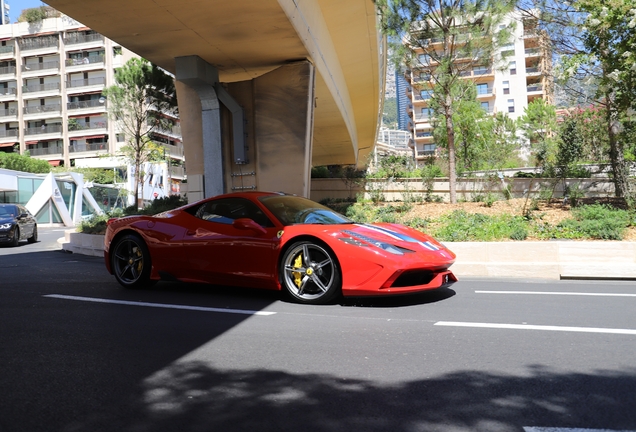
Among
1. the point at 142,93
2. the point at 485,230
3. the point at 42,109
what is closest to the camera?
the point at 485,230

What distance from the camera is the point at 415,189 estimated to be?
17.5 m

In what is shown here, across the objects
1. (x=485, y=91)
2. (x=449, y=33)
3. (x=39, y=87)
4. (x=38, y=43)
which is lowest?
(x=449, y=33)

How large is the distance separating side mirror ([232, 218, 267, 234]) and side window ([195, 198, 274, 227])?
15 centimetres

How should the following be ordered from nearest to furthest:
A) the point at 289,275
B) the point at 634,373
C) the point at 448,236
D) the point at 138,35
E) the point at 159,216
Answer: the point at 634,373, the point at 289,275, the point at 159,216, the point at 448,236, the point at 138,35

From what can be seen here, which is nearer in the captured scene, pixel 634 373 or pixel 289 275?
pixel 634 373

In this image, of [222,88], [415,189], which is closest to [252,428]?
[222,88]

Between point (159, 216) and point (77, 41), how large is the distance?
6936 centimetres

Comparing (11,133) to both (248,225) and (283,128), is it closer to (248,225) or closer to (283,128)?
(283,128)

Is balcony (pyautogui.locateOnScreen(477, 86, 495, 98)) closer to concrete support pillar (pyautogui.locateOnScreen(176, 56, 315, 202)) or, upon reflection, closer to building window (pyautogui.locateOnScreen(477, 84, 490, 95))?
building window (pyautogui.locateOnScreen(477, 84, 490, 95))

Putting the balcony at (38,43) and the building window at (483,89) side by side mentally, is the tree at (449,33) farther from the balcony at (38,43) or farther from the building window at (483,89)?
the building window at (483,89)

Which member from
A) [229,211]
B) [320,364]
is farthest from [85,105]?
[320,364]

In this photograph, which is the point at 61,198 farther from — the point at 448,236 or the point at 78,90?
the point at 448,236

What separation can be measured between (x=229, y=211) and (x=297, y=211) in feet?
2.65

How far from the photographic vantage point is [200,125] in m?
16.2
